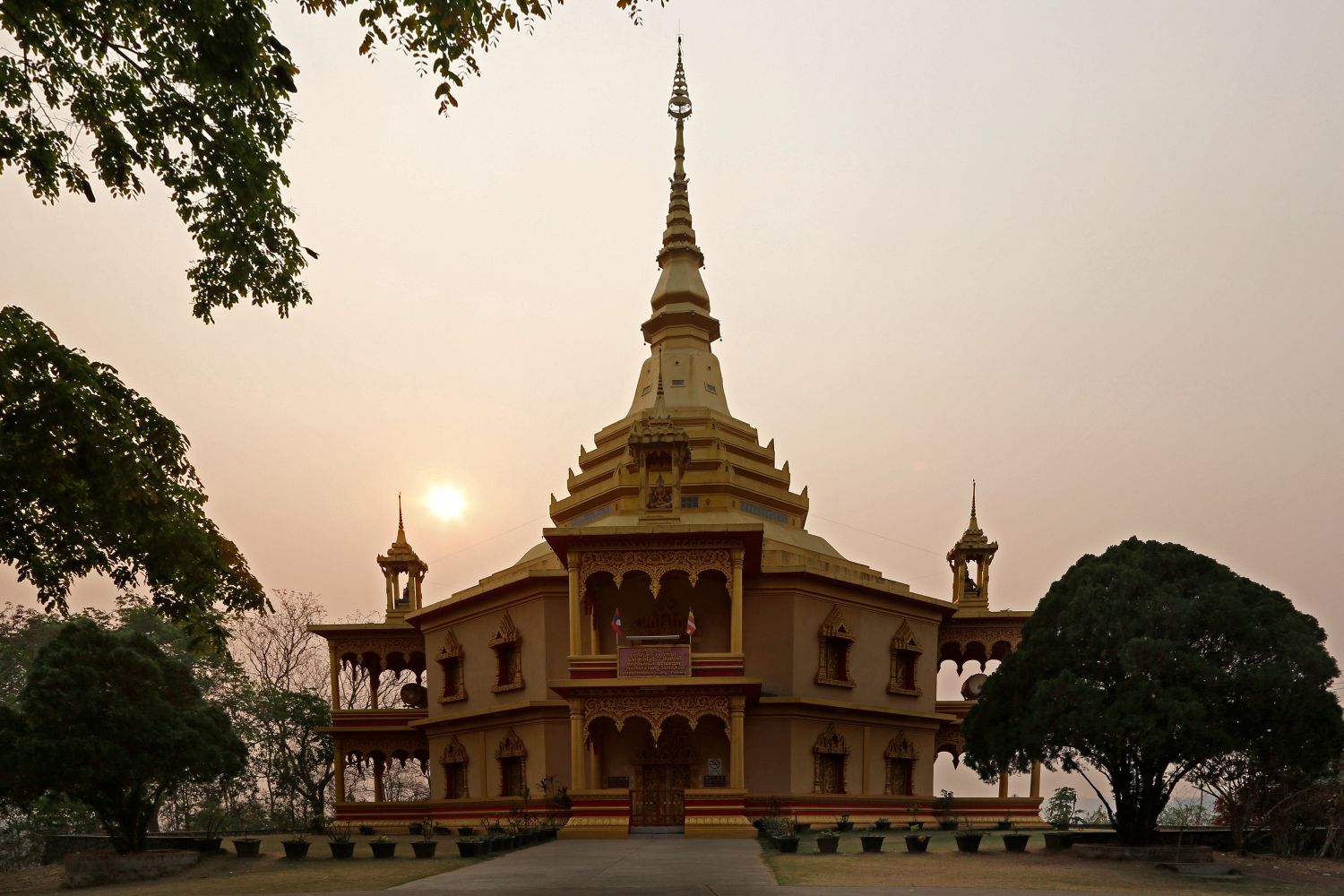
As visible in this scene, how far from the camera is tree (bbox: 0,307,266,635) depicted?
1123cm

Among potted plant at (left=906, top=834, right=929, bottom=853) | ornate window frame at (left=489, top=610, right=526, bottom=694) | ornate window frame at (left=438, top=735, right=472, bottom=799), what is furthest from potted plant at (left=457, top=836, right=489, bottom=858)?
ornate window frame at (left=438, top=735, right=472, bottom=799)

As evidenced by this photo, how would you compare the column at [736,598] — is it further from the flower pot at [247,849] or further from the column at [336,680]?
the column at [336,680]

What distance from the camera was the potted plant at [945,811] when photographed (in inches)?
1367

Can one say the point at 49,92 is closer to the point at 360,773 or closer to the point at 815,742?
the point at 815,742

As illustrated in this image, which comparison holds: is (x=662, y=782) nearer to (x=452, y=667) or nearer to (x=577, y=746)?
(x=577, y=746)

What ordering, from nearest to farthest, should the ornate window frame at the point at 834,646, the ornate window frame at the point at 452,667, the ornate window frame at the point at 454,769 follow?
the ornate window frame at the point at 834,646 < the ornate window frame at the point at 454,769 < the ornate window frame at the point at 452,667

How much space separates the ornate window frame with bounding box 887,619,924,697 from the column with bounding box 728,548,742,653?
870 centimetres

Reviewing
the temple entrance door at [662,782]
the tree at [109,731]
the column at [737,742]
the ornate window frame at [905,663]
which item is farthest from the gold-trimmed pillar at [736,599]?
the tree at [109,731]

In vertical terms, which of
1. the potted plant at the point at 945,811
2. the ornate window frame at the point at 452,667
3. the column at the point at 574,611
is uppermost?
the column at the point at 574,611

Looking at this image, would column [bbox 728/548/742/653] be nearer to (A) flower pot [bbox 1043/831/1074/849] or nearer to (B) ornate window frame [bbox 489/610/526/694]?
(B) ornate window frame [bbox 489/610/526/694]

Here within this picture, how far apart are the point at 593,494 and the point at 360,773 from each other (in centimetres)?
1960

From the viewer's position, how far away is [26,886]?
23.6 metres

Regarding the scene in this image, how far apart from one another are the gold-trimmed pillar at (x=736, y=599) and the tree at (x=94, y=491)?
16.1 m

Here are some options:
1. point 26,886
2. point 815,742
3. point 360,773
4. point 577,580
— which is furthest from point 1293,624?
point 360,773
